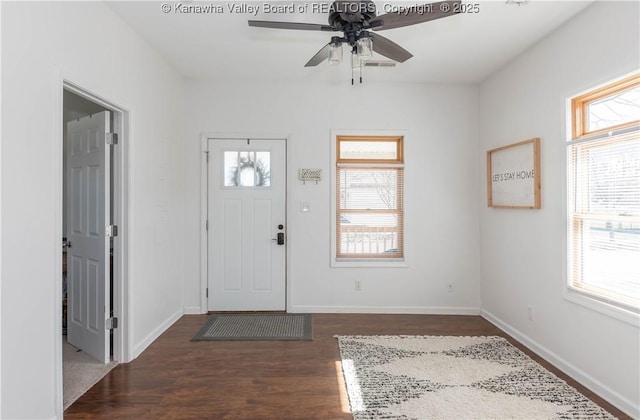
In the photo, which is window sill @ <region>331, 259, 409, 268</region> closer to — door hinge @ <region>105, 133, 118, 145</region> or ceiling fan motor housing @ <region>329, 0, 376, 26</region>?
door hinge @ <region>105, 133, 118, 145</region>

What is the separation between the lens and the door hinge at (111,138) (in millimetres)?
2916

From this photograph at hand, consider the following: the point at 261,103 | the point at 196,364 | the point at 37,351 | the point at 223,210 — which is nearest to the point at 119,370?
the point at 196,364

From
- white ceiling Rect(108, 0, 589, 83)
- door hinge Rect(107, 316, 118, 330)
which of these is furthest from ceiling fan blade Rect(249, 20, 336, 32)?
door hinge Rect(107, 316, 118, 330)

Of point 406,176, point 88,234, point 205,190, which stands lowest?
point 88,234

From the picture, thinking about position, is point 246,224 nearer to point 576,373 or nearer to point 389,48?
point 389,48

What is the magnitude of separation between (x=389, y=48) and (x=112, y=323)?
3010mm

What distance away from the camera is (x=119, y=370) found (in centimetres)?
284

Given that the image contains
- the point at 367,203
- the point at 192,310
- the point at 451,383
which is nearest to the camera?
the point at 451,383

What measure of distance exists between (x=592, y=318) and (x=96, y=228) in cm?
381

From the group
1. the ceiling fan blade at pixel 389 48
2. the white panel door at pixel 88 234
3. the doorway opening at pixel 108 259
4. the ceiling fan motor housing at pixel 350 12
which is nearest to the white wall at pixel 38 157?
the doorway opening at pixel 108 259

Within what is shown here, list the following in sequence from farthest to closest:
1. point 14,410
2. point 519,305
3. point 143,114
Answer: point 519,305
point 143,114
point 14,410

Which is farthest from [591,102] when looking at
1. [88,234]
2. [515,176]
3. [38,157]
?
[88,234]

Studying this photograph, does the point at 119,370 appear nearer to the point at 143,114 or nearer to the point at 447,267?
the point at 143,114

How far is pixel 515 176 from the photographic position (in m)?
3.52
